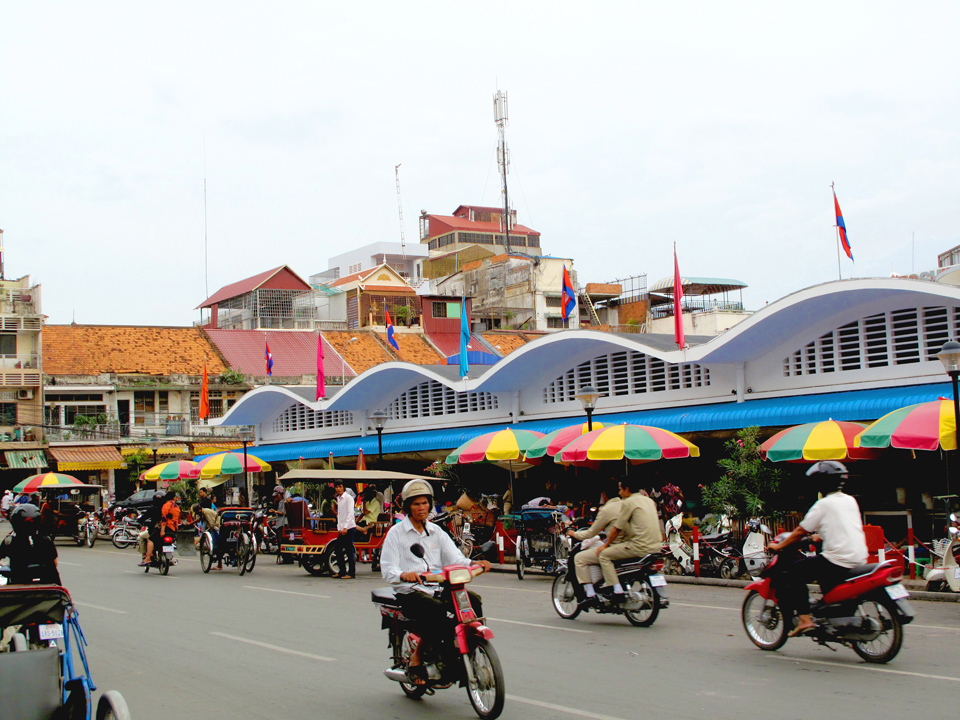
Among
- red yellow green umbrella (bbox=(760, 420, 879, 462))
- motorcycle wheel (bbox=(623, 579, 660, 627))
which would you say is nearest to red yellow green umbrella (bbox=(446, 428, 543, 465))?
red yellow green umbrella (bbox=(760, 420, 879, 462))

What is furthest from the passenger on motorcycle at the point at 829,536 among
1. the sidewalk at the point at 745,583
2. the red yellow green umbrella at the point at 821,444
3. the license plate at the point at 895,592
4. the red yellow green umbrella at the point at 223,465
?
the red yellow green umbrella at the point at 223,465

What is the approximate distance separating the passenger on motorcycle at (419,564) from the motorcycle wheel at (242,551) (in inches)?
517

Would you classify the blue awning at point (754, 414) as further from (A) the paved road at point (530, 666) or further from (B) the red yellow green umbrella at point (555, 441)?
(A) the paved road at point (530, 666)

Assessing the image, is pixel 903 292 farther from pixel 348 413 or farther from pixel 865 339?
pixel 348 413

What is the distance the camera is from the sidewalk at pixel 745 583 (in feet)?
43.7

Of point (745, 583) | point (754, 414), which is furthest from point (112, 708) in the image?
point (754, 414)

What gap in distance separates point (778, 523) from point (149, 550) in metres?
12.2

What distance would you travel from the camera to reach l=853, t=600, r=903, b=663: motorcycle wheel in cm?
827

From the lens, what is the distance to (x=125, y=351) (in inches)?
2004

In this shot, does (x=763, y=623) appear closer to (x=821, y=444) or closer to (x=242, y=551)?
(x=821, y=444)

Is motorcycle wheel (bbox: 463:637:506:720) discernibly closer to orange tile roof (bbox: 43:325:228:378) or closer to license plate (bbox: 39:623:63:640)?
license plate (bbox: 39:623:63:640)

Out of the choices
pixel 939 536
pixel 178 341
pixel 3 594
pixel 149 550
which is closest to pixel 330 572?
pixel 149 550

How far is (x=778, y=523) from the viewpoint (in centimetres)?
1675

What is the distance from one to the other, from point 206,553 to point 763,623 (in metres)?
14.3
